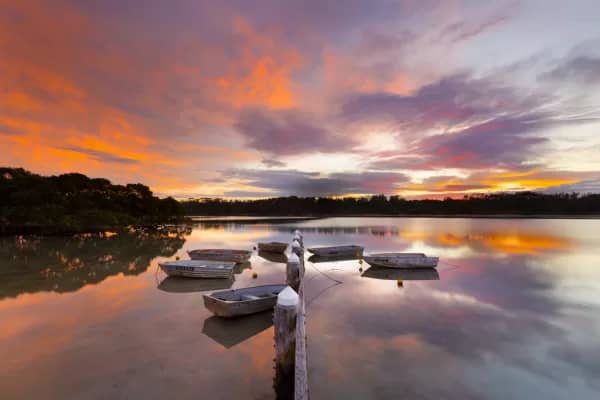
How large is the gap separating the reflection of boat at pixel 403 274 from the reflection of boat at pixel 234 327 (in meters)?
8.82

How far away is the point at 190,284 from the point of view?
47.1ft

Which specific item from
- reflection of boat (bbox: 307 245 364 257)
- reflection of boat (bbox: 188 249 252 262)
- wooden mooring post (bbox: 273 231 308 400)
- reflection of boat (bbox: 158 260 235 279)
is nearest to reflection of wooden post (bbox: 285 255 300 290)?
wooden mooring post (bbox: 273 231 308 400)

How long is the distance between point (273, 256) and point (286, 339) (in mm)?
18157

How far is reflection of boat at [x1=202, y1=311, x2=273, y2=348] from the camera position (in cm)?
812

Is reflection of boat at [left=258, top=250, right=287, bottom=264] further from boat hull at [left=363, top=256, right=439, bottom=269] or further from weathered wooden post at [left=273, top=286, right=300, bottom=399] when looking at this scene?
weathered wooden post at [left=273, top=286, right=300, bottom=399]

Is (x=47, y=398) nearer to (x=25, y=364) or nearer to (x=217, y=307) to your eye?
(x=25, y=364)

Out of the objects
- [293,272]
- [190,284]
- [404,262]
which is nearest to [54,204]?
[190,284]

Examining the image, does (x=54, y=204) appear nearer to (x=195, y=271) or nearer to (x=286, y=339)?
(x=195, y=271)

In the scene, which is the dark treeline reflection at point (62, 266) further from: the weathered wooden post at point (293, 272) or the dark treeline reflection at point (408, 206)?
the dark treeline reflection at point (408, 206)

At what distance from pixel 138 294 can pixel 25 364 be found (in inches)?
232

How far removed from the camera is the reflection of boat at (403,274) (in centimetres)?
1595

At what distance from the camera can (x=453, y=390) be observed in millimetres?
5945

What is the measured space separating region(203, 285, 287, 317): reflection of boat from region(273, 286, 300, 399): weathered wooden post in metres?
3.93

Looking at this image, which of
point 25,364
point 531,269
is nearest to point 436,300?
point 531,269
